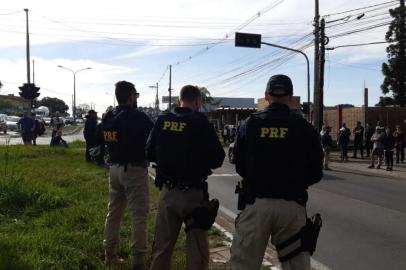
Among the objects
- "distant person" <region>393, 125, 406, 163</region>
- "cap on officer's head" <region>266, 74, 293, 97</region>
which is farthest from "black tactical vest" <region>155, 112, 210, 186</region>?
"distant person" <region>393, 125, 406, 163</region>

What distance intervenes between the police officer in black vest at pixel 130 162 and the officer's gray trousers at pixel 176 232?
0.79 meters

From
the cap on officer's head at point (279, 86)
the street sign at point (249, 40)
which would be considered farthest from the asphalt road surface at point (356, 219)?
the street sign at point (249, 40)

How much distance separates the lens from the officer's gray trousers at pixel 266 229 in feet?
12.2

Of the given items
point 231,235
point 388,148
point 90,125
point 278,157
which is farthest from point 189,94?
point 388,148

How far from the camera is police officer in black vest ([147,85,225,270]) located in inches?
179

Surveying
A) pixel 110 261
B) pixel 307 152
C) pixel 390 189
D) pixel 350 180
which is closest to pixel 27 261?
pixel 110 261

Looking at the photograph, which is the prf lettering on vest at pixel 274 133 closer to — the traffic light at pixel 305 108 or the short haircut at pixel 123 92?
the short haircut at pixel 123 92

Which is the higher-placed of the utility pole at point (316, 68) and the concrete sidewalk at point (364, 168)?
the utility pole at point (316, 68)

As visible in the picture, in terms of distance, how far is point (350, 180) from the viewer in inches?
643

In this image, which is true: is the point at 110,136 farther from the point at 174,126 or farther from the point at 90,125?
the point at 90,125

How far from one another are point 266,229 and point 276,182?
330mm

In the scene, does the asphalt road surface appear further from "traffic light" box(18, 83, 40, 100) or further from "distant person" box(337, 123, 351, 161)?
"traffic light" box(18, 83, 40, 100)

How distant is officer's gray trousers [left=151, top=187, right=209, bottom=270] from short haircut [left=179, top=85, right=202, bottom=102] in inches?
30.6

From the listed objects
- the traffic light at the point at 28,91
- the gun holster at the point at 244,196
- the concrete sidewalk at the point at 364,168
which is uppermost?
the traffic light at the point at 28,91
